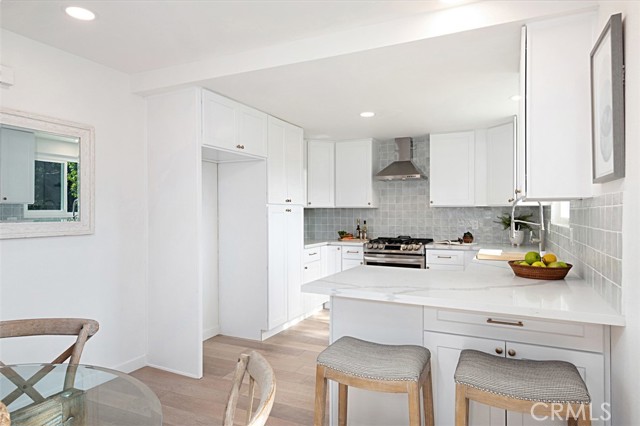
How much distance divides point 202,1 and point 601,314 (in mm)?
2363

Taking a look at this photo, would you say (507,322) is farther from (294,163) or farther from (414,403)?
(294,163)

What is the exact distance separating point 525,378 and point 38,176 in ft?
9.78

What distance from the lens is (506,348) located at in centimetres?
176

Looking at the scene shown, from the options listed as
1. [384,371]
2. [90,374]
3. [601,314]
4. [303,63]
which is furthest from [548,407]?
[303,63]

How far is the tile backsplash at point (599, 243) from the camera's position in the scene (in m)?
1.54

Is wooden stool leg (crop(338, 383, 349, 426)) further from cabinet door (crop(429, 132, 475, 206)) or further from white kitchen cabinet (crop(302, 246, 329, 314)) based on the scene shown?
cabinet door (crop(429, 132, 475, 206))

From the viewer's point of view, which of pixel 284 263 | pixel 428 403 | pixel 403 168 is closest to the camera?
pixel 428 403

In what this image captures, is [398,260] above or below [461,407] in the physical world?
above

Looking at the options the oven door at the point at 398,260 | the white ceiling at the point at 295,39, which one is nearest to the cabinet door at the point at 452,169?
the oven door at the point at 398,260

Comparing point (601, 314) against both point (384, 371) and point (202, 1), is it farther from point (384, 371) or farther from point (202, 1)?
point (202, 1)

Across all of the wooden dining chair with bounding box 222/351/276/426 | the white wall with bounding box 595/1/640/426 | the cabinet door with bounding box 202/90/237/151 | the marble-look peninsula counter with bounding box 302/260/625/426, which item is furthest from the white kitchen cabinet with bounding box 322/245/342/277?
the wooden dining chair with bounding box 222/351/276/426

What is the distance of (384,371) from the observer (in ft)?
5.25

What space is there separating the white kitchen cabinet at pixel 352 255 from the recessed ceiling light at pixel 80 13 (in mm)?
3735

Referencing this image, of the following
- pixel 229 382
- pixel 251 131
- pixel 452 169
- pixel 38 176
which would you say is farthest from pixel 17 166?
pixel 452 169
